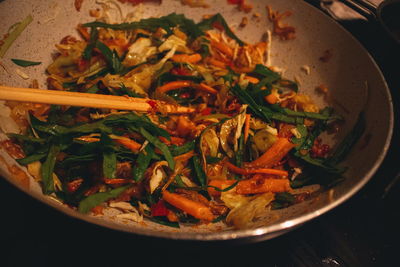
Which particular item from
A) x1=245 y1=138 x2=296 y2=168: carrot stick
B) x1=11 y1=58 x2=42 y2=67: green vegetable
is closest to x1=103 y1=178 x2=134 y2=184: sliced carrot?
x1=245 y1=138 x2=296 y2=168: carrot stick

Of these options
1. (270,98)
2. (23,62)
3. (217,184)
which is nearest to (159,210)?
(217,184)

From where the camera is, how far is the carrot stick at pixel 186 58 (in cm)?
265

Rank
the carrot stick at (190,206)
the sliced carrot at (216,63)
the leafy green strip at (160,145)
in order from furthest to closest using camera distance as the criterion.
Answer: the sliced carrot at (216,63)
the leafy green strip at (160,145)
the carrot stick at (190,206)

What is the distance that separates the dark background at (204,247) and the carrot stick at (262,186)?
302mm

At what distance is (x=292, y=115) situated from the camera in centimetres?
250

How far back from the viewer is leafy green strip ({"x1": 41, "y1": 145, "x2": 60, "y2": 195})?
6.25 ft

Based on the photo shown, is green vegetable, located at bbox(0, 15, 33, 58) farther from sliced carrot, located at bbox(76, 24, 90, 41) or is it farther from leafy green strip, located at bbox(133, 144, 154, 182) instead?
leafy green strip, located at bbox(133, 144, 154, 182)

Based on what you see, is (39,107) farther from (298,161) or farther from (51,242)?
(298,161)

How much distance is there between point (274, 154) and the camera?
2217mm

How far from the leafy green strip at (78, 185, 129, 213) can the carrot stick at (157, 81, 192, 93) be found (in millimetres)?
875

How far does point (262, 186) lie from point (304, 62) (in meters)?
1.39

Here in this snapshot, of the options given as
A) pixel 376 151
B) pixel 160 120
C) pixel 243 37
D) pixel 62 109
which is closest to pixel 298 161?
pixel 376 151

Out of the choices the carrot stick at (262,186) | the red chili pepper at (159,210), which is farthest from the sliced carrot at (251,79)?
the red chili pepper at (159,210)

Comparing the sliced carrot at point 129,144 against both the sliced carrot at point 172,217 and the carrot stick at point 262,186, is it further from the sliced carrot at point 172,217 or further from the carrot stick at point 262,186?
the carrot stick at point 262,186
